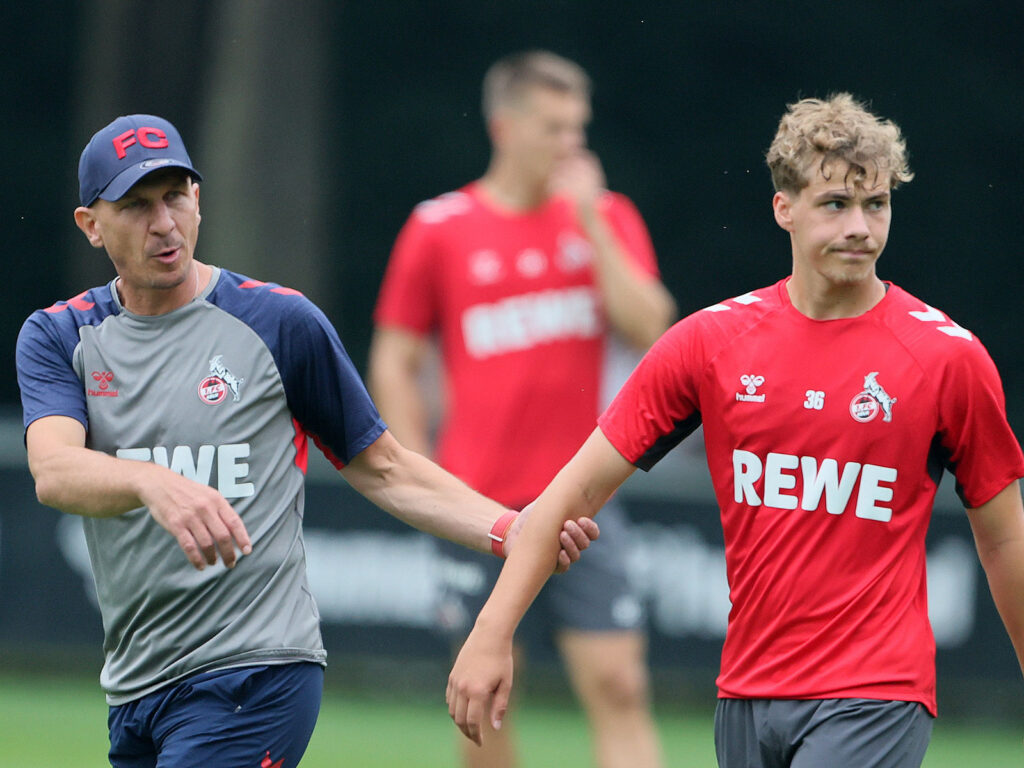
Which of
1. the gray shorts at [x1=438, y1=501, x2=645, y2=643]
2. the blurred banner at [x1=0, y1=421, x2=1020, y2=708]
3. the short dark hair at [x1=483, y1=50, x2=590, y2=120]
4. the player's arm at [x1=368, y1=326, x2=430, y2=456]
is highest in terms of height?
the short dark hair at [x1=483, y1=50, x2=590, y2=120]

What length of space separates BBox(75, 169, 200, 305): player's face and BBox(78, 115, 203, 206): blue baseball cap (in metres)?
0.03

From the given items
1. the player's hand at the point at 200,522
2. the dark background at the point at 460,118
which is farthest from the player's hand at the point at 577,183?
the dark background at the point at 460,118

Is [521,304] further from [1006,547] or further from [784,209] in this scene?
[1006,547]

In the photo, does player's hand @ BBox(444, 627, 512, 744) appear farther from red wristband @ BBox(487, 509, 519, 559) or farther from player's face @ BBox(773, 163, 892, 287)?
player's face @ BBox(773, 163, 892, 287)

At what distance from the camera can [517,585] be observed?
429 cm

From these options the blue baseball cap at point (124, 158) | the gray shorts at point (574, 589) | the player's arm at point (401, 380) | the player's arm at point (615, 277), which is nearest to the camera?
the blue baseball cap at point (124, 158)

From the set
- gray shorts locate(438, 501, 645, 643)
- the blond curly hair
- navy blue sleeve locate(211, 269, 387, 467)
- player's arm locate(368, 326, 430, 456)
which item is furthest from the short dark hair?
navy blue sleeve locate(211, 269, 387, 467)

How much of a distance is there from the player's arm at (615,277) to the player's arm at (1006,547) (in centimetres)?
253

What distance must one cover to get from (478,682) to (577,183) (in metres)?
3.07

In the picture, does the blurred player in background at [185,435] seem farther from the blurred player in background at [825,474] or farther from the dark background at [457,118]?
the dark background at [457,118]

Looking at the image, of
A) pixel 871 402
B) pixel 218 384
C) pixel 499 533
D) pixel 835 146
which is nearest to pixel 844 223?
pixel 835 146

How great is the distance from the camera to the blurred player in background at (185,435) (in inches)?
168

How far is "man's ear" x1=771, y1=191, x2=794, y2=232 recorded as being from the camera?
4.35m

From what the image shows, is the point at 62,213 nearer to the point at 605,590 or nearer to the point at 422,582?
the point at 422,582
